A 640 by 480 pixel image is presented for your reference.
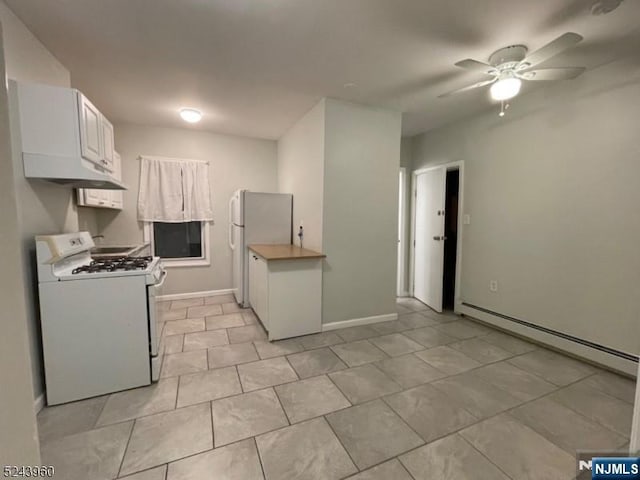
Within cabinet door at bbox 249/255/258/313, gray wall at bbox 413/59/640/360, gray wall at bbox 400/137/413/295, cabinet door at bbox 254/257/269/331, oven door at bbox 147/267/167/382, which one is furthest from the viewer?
gray wall at bbox 400/137/413/295

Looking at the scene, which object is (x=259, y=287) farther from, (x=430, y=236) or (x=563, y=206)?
(x=563, y=206)

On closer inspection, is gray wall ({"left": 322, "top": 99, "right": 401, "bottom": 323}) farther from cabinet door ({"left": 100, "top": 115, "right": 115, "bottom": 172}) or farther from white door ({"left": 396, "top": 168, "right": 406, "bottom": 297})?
cabinet door ({"left": 100, "top": 115, "right": 115, "bottom": 172})

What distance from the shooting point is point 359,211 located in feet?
10.8

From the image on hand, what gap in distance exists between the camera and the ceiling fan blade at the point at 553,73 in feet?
6.44

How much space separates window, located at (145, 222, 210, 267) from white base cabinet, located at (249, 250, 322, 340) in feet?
5.90

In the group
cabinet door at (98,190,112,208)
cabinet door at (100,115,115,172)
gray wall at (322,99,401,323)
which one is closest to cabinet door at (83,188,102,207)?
cabinet door at (98,190,112,208)

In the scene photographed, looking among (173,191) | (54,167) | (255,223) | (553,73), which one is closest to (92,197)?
(54,167)

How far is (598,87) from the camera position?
8.02ft

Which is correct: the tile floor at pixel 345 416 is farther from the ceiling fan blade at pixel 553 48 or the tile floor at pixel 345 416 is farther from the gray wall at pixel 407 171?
the ceiling fan blade at pixel 553 48

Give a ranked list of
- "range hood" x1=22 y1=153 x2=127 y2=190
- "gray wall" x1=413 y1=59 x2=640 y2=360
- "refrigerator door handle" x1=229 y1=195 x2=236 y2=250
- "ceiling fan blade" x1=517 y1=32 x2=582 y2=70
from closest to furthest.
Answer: "ceiling fan blade" x1=517 y1=32 x2=582 y2=70 → "range hood" x1=22 y1=153 x2=127 y2=190 → "gray wall" x1=413 y1=59 x2=640 y2=360 → "refrigerator door handle" x1=229 y1=195 x2=236 y2=250

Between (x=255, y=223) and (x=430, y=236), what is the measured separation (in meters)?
2.56

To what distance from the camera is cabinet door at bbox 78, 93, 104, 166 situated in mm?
2033

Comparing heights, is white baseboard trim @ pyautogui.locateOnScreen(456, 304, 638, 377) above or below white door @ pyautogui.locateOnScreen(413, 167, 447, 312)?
below

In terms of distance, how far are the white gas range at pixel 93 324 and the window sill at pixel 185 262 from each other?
219 centimetres
